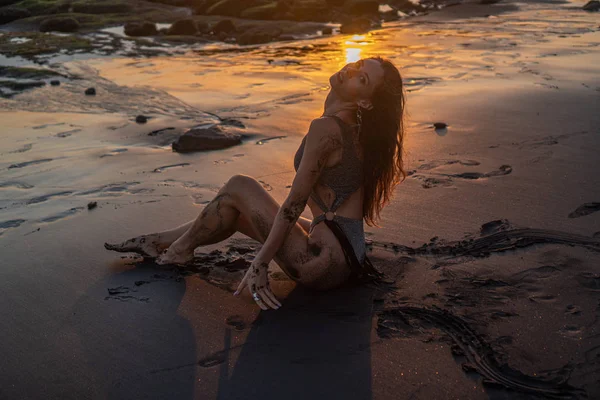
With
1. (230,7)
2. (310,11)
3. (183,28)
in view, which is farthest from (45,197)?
(230,7)

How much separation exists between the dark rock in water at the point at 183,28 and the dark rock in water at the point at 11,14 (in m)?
6.67

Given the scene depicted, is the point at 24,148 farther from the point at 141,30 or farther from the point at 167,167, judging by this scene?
the point at 141,30

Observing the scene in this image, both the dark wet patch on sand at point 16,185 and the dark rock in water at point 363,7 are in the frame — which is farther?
the dark rock in water at point 363,7

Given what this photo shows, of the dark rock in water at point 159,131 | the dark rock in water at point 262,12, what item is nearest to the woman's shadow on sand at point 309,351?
the dark rock in water at point 159,131

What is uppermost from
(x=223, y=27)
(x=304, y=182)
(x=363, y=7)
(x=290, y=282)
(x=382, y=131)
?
(x=382, y=131)

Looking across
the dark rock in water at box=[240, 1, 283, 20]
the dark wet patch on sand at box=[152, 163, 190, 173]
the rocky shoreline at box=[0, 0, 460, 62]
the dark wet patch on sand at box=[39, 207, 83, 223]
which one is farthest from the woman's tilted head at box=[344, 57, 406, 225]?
the dark rock in water at box=[240, 1, 283, 20]

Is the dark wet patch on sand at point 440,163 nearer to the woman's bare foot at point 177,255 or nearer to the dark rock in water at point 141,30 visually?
the woman's bare foot at point 177,255

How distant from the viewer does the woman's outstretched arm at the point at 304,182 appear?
382 cm

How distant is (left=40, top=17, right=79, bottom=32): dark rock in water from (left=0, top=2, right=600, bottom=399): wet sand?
11256mm

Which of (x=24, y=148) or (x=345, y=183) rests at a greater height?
(x=345, y=183)

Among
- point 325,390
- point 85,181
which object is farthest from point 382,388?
point 85,181

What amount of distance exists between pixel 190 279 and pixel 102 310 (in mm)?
609

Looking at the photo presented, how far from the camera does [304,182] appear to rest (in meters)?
3.85

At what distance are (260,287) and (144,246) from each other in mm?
1155
